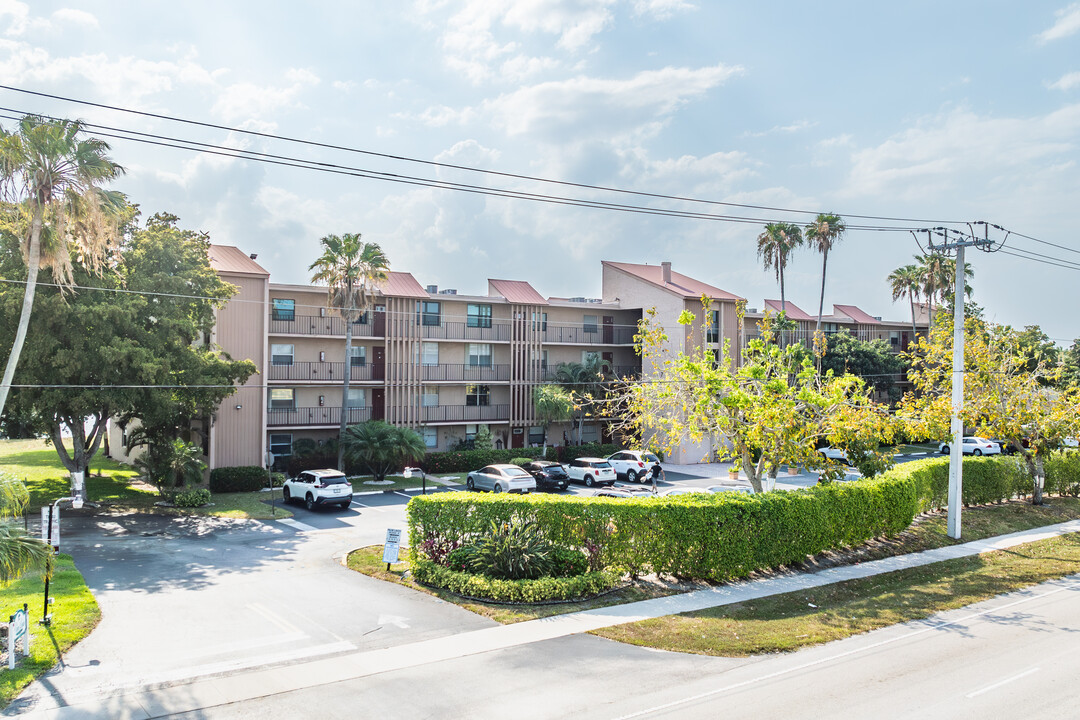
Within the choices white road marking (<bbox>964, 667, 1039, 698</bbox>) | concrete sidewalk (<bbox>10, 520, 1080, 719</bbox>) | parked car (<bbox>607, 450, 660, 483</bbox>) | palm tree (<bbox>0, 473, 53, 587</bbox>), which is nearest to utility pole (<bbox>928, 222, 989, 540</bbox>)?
concrete sidewalk (<bbox>10, 520, 1080, 719</bbox>)

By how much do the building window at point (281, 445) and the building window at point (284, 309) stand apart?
6.00 metres

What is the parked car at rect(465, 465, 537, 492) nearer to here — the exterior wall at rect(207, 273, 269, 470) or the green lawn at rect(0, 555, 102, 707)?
the exterior wall at rect(207, 273, 269, 470)

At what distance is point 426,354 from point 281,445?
9.16 m

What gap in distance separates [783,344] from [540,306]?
18.3m

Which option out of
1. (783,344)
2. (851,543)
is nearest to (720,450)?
(851,543)

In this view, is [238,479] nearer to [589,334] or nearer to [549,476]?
[549,476]

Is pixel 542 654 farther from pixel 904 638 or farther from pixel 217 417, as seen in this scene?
pixel 217 417

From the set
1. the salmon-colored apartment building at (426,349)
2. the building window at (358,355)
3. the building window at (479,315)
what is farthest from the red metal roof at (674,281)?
the building window at (358,355)

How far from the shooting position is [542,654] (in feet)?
39.4

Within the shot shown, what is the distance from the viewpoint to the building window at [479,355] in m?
42.5

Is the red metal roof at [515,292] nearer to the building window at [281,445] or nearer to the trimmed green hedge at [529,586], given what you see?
the building window at [281,445]

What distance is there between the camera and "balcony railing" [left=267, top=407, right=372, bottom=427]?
119ft

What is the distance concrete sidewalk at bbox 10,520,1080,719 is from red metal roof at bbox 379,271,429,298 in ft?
86.4

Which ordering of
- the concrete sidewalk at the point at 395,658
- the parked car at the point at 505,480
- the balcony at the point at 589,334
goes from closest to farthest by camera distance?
the concrete sidewalk at the point at 395,658 → the parked car at the point at 505,480 → the balcony at the point at 589,334
